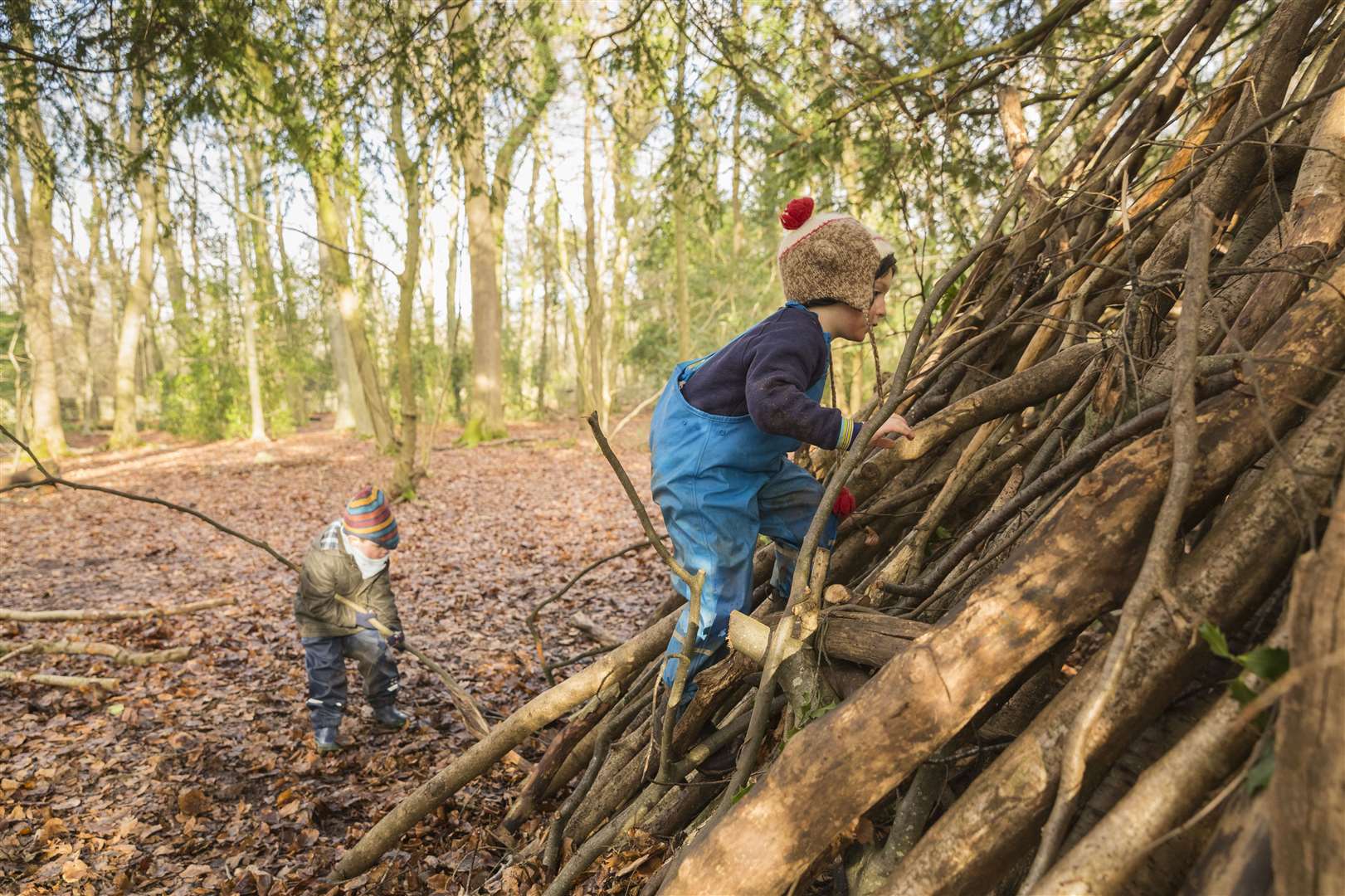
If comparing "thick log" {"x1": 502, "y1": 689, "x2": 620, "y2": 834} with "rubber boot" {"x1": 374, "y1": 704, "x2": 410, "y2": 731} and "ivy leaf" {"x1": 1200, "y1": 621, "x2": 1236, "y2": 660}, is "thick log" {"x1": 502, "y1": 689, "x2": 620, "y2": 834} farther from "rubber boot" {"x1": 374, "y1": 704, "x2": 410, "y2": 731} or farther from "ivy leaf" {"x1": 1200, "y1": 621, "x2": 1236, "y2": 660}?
"ivy leaf" {"x1": 1200, "y1": 621, "x2": 1236, "y2": 660}

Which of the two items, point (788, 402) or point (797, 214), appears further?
point (797, 214)

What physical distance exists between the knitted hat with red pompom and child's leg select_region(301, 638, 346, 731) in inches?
120

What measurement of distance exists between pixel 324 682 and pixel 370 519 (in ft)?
2.84

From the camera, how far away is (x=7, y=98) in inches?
172

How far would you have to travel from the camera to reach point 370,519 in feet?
12.8

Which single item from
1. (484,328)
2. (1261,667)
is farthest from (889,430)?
(484,328)

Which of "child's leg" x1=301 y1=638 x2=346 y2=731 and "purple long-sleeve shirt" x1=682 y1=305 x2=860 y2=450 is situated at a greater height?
"purple long-sleeve shirt" x1=682 y1=305 x2=860 y2=450

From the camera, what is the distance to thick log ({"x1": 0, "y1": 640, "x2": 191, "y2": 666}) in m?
4.71

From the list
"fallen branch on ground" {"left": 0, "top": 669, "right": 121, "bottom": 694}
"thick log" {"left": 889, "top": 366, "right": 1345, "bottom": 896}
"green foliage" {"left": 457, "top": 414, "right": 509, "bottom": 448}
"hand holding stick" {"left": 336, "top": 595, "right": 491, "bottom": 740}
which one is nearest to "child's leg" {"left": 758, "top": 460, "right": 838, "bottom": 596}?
"thick log" {"left": 889, "top": 366, "right": 1345, "bottom": 896}

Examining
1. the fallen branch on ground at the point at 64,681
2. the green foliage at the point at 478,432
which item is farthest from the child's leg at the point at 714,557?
the green foliage at the point at 478,432

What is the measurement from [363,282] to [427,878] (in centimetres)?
1409

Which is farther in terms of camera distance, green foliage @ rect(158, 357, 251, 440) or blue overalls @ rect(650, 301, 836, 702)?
green foliage @ rect(158, 357, 251, 440)

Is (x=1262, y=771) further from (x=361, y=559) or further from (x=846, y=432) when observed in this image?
(x=361, y=559)

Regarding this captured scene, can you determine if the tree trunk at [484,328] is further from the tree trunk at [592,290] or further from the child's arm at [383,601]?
the child's arm at [383,601]
